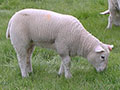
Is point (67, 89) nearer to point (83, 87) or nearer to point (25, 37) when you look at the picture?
point (83, 87)

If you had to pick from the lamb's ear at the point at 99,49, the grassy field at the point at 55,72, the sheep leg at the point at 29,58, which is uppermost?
the lamb's ear at the point at 99,49

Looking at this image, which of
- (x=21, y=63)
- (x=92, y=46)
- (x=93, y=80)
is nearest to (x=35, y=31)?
(x=21, y=63)

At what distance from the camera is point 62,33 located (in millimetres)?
3986

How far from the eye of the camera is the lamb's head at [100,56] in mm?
4008

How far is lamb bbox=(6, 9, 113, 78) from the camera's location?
158 inches

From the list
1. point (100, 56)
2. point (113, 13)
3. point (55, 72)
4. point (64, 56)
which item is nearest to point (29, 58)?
point (55, 72)

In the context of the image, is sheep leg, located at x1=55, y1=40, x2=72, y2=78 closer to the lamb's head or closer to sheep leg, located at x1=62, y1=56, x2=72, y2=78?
sheep leg, located at x1=62, y1=56, x2=72, y2=78

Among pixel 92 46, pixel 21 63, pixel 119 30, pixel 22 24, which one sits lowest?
pixel 119 30

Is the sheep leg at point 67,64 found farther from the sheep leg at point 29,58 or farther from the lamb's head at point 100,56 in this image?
the sheep leg at point 29,58

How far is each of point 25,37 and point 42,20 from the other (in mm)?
357

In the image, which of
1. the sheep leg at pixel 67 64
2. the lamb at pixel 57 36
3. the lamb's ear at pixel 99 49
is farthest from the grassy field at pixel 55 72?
the lamb's ear at pixel 99 49

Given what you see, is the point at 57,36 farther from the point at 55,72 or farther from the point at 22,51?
the point at 55,72

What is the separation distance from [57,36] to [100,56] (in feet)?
2.29

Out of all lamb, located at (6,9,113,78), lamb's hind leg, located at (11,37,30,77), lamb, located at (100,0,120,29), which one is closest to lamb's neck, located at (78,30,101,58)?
lamb, located at (6,9,113,78)
